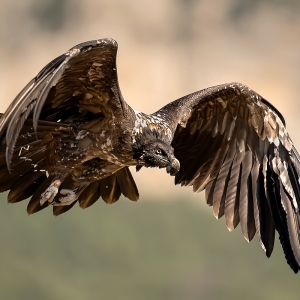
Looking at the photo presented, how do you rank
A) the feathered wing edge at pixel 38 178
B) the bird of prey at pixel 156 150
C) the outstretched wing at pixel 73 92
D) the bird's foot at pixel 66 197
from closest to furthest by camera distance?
the outstretched wing at pixel 73 92, the bird of prey at pixel 156 150, the feathered wing edge at pixel 38 178, the bird's foot at pixel 66 197

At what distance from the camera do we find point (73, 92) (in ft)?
27.4

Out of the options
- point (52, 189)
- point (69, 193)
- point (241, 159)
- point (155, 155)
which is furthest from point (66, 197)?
point (241, 159)

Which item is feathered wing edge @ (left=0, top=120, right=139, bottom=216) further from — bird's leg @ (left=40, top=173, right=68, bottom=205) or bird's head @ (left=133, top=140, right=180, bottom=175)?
bird's head @ (left=133, top=140, right=180, bottom=175)

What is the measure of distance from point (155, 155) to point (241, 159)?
5.34 ft

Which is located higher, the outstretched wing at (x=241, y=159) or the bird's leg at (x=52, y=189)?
the outstretched wing at (x=241, y=159)

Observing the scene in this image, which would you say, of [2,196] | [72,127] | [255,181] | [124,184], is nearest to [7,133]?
[72,127]

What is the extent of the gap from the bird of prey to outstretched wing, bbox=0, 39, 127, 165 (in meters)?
0.01

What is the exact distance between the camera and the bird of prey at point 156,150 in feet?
27.2

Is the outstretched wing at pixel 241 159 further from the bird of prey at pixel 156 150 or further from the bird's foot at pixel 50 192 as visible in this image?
the bird's foot at pixel 50 192

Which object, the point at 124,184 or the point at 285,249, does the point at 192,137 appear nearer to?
the point at 124,184

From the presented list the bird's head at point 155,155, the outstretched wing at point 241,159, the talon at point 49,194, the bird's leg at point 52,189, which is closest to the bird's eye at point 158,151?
the bird's head at point 155,155

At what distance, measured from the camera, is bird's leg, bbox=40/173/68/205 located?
28.8 ft

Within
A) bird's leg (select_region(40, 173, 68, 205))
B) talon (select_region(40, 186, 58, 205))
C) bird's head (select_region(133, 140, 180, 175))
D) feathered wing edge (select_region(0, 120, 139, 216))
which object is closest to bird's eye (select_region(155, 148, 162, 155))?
bird's head (select_region(133, 140, 180, 175))

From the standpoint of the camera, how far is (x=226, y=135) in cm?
967
